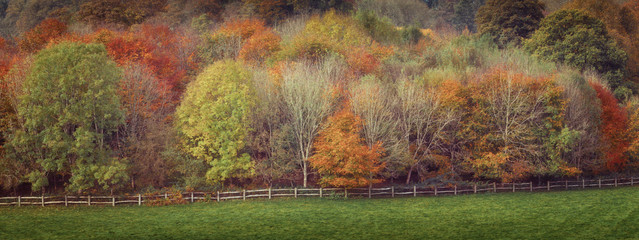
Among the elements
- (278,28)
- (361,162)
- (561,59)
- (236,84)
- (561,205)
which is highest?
(278,28)

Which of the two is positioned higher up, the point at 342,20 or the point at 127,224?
the point at 342,20

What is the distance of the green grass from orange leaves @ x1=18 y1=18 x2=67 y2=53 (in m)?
36.0

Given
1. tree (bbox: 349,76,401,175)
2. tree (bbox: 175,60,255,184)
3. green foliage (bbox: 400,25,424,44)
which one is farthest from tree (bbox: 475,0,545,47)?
tree (bbox: 175,60,255,184)

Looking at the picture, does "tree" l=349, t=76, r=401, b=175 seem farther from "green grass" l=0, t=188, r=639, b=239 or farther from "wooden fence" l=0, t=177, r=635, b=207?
"green grass" l=0, t=188, r=639, b=239

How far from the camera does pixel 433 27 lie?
112 m

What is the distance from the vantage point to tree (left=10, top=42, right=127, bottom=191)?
45.4 metres

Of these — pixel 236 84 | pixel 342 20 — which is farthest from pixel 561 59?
pixel 236 84

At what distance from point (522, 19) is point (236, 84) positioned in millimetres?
47613

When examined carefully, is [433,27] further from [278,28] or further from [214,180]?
[214,180]

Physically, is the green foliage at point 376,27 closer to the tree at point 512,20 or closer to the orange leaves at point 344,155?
the tree at point 512,20

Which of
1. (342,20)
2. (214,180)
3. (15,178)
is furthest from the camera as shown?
(342,20)

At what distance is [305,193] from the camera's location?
48688 millimetres

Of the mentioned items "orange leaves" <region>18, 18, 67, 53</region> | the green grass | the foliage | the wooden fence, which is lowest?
the green grass

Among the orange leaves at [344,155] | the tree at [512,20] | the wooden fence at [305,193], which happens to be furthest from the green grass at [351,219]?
the tree at [512,20]
